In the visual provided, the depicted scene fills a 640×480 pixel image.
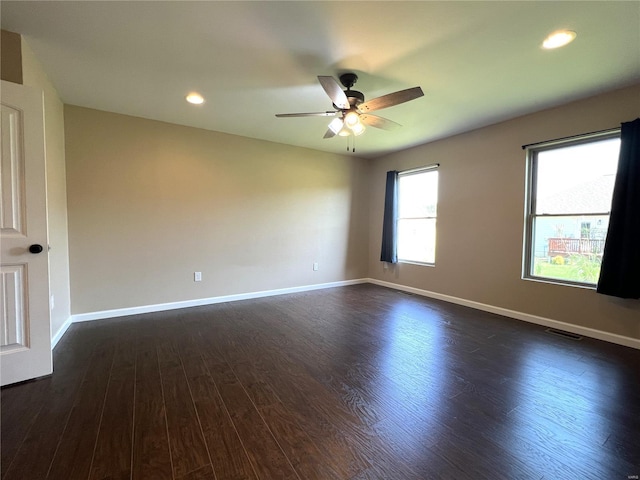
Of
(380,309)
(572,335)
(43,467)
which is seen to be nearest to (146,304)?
(43,467)

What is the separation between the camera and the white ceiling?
1831mm

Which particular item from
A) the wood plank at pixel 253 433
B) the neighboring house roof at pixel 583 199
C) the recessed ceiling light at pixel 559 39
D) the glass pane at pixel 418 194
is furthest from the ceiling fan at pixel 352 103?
the wood plank at pixel 253 433

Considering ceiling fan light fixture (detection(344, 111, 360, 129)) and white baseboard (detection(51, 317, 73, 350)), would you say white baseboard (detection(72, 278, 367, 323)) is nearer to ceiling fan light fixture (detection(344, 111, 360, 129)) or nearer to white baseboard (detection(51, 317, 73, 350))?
white baseboard (detection(51, 317, 73, 350))

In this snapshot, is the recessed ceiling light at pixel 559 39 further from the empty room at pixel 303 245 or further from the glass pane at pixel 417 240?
the glass pane at pixel 417 240

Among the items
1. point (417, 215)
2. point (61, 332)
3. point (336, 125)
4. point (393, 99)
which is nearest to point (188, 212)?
point (61, 332)

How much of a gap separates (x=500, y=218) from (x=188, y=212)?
428cm

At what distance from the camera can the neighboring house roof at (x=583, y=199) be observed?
2.96m

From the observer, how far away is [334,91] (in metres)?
2.26

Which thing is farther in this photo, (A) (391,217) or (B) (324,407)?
(A) (391,217)

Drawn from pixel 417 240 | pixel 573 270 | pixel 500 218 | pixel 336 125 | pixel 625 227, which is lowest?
pixel 573 270

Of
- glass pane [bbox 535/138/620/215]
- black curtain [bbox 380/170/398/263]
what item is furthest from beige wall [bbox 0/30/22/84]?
glass pane [bbox 535/138/620/215]

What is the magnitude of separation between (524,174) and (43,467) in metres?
4.85

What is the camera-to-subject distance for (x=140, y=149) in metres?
3.60

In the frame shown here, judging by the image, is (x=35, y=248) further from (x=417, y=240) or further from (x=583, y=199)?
(x=583, y=199)
